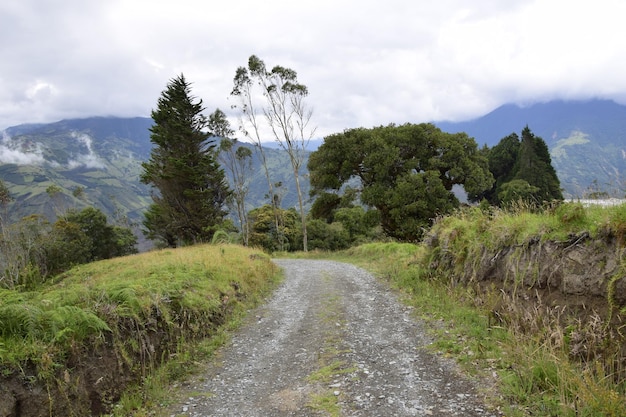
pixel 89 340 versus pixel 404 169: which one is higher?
pixel 404 169

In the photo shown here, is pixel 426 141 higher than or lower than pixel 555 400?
higher

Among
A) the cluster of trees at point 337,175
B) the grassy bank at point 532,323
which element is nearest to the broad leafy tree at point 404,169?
the cluster of trees at point 337,175

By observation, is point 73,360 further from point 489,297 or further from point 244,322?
point 489,297

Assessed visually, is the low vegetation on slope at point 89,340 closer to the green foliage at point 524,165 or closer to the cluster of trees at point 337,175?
the cluster of trees at point 337,175

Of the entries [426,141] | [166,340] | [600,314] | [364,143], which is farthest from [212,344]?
[426,141]

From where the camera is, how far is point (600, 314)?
5.16 m

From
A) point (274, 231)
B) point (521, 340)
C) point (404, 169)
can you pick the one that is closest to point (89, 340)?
point (521, 340)

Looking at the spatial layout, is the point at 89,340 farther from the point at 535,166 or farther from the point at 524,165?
the point at 524,165

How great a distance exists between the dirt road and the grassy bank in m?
0.47

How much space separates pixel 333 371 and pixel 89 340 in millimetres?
3528

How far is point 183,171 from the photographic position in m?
30.8

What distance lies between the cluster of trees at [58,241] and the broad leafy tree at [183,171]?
11.2m

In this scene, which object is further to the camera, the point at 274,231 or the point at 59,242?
the point at 274,231

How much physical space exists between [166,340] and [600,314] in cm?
677
